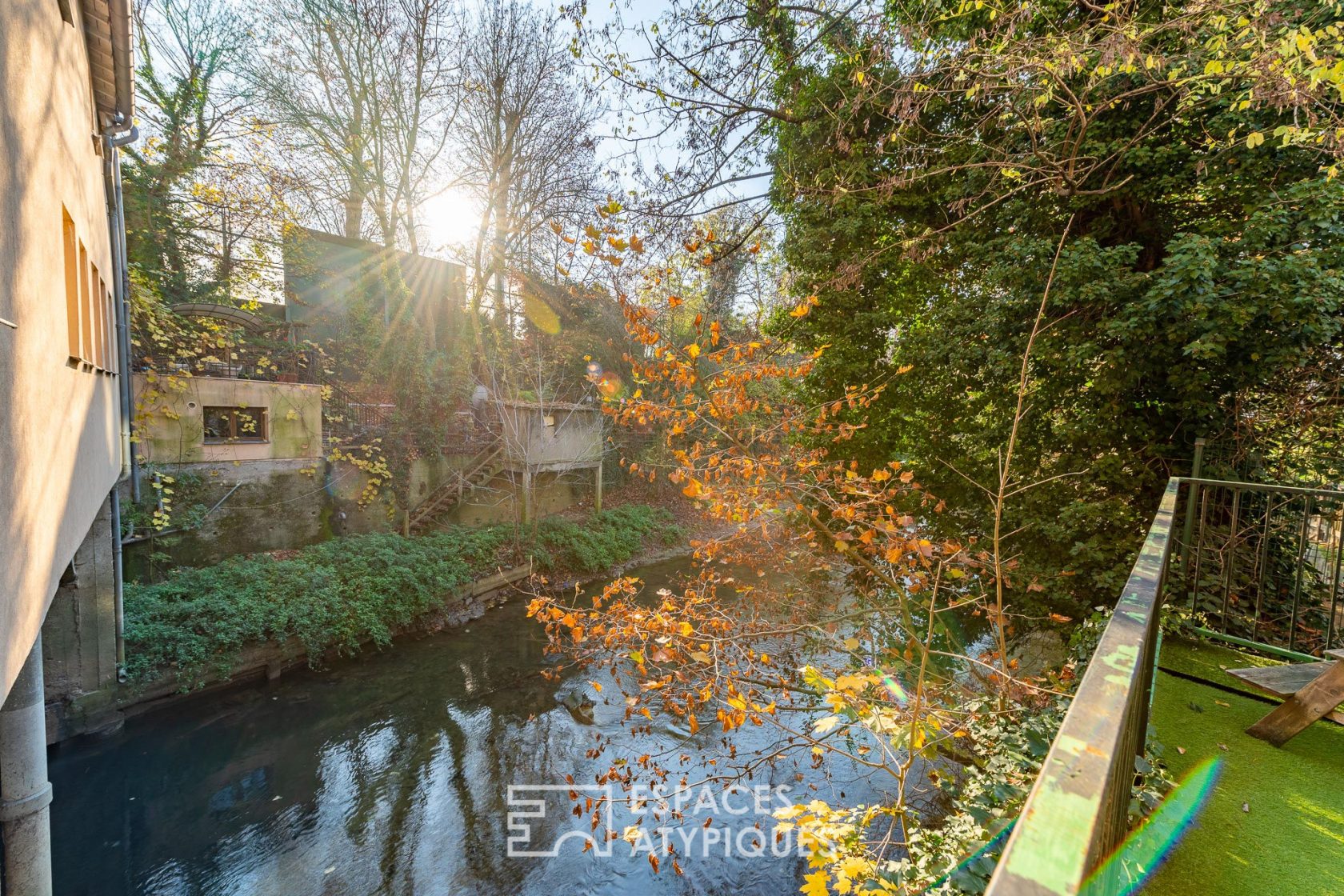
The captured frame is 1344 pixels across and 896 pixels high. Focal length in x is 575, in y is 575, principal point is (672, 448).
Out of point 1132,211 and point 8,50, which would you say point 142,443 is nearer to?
point 8,50

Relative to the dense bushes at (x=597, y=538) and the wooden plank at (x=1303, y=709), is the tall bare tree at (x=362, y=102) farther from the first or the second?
the wooden plank at (x=1303, y=709)

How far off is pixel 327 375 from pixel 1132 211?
1569 centimetres

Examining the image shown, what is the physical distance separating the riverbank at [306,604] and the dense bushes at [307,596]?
0.02 m

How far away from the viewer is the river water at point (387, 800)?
616 centimetres

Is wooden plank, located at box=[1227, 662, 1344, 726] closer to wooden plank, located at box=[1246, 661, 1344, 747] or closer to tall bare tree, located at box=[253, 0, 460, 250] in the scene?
wooden plank, located at box=[1246, 661, 1344, 747]

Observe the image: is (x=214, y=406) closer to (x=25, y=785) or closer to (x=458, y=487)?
(x=458, y=487)

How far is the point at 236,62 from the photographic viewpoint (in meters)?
13.1

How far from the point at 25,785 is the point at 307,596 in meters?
5.08
